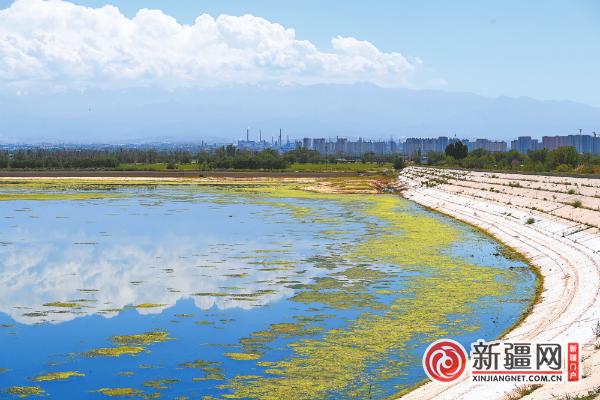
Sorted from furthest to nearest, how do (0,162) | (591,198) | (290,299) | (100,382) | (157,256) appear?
(0,162) < (591,198) < (157,256) < (290,299) < (100,382)

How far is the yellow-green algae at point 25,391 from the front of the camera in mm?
13094

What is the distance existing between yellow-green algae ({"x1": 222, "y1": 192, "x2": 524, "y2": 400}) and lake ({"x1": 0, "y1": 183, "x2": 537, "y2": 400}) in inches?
1.9

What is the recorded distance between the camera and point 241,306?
20375mm

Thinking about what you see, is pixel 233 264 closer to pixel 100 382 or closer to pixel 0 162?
pixel 100 382

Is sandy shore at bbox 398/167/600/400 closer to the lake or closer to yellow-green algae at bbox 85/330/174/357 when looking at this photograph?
the lake

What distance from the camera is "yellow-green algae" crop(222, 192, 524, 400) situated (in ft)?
45.0

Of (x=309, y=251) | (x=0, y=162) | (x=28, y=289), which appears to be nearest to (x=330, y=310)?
(x=28, y=289)

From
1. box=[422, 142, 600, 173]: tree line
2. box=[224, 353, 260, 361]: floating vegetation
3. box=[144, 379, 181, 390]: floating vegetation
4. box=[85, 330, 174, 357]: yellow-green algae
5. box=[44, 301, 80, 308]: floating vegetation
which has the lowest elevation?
box=[224, 353, 260, 361]: floating vegetation

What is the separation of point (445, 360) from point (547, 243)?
60.1 feet

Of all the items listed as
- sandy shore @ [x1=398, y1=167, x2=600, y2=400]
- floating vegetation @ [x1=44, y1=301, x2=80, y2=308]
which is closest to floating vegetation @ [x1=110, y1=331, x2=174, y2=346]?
floating vegetation @ [x1=44, y1=301, x2=80, y2=308]

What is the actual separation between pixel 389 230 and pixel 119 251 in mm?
15078

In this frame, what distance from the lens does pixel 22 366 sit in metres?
14.7

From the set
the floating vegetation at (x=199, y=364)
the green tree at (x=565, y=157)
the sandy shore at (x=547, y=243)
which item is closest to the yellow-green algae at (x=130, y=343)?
the floating vegetation at (x=199, y=364)

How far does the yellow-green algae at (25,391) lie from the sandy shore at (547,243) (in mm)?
6278
